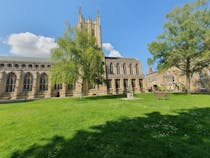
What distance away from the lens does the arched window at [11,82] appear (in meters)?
38.8

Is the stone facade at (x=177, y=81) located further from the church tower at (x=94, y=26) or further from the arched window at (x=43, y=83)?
the arched window at (x=43, y=83)

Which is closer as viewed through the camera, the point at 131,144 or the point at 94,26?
the point at 131,144

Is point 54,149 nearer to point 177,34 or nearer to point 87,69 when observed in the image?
point 87,69

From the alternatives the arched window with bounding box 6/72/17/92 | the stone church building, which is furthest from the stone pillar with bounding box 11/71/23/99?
the arched window with bounding box 6/72/17/92

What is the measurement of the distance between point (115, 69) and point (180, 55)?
30.0 meters

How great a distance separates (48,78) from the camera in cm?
4259

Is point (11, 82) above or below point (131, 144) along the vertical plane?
above

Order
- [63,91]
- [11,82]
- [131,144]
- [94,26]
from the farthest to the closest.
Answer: [94,26] < [63,91] < [11,82] < [131,144]

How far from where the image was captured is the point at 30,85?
40.8 metres

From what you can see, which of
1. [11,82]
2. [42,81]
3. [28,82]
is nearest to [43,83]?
[42,81]

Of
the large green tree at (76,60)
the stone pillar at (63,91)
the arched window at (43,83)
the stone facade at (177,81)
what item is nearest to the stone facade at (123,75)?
the stone facade at (177,81)

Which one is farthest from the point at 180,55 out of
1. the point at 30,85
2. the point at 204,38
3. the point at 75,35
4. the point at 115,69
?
the point at 30,85

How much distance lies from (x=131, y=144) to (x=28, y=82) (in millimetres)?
45809

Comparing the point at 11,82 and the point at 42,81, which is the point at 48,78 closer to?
the point at 42,81
